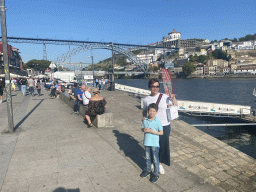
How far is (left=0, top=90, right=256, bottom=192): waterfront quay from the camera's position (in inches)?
138

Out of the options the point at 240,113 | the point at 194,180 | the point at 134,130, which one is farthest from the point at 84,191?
the point at 240,113

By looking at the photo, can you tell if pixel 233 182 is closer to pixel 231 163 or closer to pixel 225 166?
pixel 225 166

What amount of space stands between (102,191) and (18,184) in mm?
1413

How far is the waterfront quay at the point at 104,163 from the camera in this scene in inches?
138

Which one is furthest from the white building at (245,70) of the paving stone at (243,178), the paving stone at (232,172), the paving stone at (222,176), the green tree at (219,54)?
the paving stone at (222,176)

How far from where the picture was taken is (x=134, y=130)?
7.17m

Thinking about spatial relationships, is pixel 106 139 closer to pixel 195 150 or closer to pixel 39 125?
pixel 195 150

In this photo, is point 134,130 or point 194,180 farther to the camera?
point 134,130

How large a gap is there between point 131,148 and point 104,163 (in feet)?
3.56

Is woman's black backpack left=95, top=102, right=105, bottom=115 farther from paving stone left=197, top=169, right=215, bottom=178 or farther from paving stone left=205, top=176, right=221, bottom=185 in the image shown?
paving stone left=205, top=176, right=221, bottom=185

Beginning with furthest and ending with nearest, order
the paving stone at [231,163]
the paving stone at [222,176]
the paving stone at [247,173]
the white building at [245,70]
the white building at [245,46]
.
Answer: the white building at [245,46] < the white building at [245,70] < the paving stone at [231,163] < the paving stone at [247,173] < the paving stone at [222,176]

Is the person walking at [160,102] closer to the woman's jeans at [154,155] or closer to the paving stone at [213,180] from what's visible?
the woman's jeans at [154,155]

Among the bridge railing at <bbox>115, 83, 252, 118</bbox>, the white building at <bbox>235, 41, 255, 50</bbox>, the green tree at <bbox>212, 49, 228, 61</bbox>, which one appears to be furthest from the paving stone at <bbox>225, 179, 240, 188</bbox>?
the white building at <bbox>235, 41, 255, 50</bbox>

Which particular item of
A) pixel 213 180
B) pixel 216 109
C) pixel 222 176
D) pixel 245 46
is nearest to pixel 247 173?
pixel 222 176
